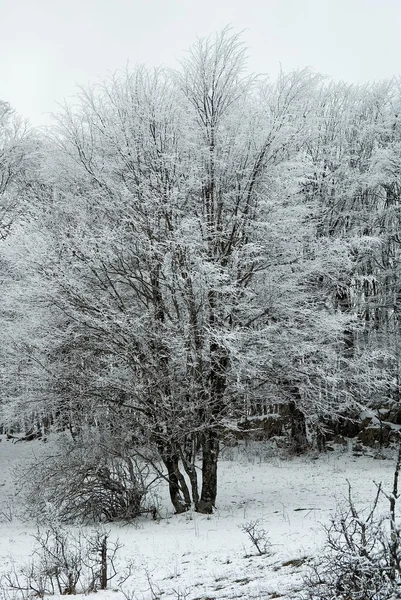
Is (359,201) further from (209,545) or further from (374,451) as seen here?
(209,545)

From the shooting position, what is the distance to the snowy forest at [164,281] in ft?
31.5

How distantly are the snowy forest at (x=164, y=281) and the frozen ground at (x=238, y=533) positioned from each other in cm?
97

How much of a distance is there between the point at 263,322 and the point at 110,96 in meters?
5.47

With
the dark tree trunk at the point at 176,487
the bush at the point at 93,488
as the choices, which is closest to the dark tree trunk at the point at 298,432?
the dark tree trunk at the point at 176,487

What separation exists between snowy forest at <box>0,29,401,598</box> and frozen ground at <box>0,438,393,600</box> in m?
0.97

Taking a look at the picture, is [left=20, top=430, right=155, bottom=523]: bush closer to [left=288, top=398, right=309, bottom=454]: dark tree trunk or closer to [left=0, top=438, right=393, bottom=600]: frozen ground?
[left=0, top=438, right=393, bottom=600]: frozen ground

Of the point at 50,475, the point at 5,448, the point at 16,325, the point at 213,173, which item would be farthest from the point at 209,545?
the point at 5,448

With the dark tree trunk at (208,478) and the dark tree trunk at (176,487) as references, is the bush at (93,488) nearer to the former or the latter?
the dark tree trunk at (176,487)

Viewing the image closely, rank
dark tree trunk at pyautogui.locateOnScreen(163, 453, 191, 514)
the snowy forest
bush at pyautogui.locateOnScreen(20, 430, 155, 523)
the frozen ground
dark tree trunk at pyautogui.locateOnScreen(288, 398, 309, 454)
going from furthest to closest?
dark tree trunk at pyautogui.locateOnScreen(288, 398, 309, 454) → dark tree trunk at pyautogui.locateOnScreen(163, 453, 191, 514) → bush at pyautogui.locateOnScreen(20, 430, 155, 523) → the snowy forest → the frozen ground

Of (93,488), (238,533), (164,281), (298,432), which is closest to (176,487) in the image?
(93,488)

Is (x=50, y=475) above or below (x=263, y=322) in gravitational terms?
below

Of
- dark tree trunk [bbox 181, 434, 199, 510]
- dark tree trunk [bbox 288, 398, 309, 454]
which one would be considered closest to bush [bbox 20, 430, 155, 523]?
dark tree trunk [bbox 181, 434, 199, 510]

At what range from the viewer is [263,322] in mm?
10938

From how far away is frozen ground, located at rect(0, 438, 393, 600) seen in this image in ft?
17.5
